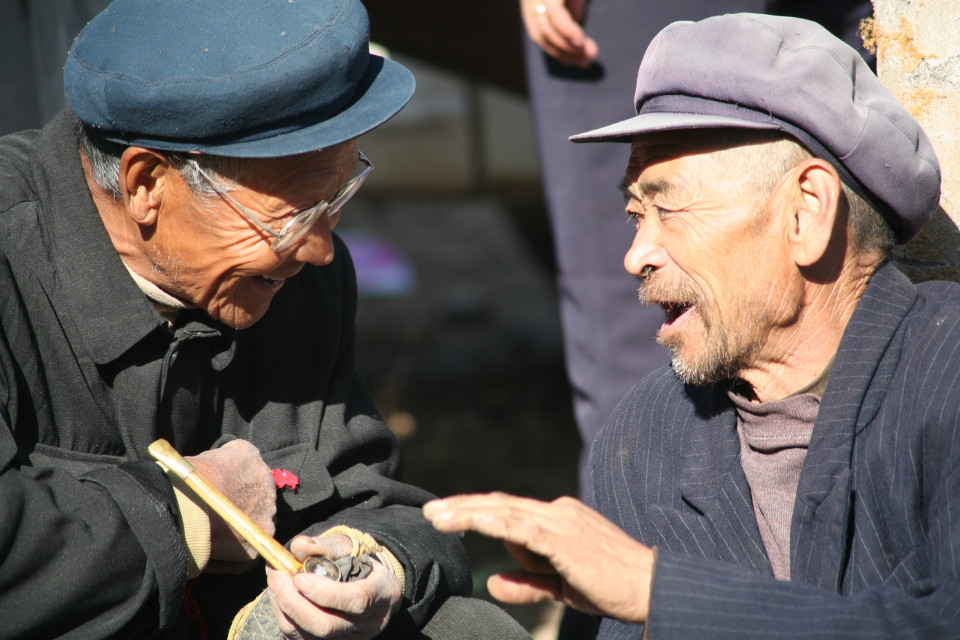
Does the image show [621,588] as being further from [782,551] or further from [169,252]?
[169,252]

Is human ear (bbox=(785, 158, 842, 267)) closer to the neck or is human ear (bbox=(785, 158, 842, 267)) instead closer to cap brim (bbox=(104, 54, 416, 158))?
the neck

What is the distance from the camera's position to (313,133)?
2143mm

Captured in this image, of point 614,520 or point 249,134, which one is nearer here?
point 249,134

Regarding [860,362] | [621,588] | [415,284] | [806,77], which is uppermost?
[806,77]

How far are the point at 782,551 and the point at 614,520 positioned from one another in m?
0.40

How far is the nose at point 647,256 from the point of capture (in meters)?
2.14

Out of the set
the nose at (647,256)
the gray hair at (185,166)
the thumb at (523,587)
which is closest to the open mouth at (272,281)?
the gray hair at (185,166)

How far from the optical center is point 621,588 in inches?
66.3

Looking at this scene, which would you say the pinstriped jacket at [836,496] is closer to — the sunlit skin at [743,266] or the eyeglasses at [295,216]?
the sunlit skin at [743,266]

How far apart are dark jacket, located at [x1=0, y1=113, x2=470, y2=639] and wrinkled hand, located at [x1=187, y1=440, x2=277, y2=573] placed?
0.11 meters

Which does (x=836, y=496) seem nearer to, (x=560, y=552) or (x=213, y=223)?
(x=560, y=552)

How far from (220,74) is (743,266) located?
110 cm

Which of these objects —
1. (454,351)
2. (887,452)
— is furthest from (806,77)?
(454,351)

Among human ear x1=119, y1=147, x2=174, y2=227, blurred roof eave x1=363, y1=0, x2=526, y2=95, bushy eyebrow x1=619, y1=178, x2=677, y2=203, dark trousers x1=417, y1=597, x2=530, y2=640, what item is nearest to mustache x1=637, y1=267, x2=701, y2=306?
bushy eyebrow x1=619, y1=178, x2=677, y2=203
